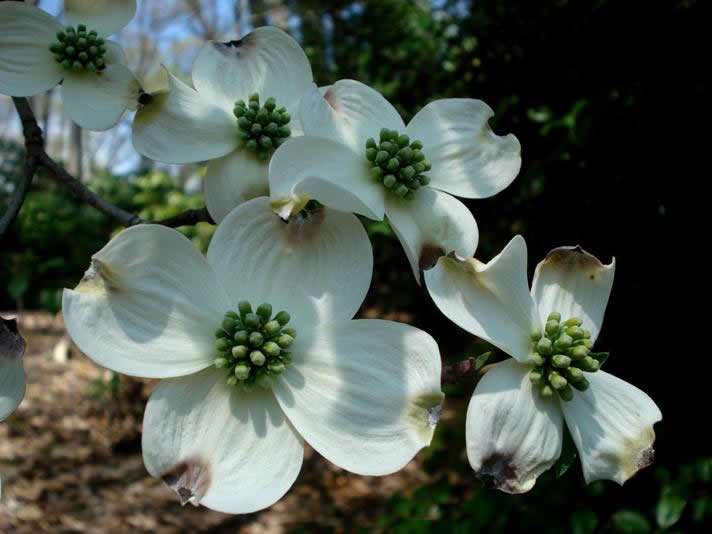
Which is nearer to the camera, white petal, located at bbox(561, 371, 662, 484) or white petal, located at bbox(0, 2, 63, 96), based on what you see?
white petal, located at bbox(561, 371, 662, 484)

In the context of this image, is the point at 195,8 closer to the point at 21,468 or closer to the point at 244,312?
the point at 21,468

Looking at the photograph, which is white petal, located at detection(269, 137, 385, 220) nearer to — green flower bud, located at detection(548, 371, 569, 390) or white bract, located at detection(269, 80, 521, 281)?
white bract, located at detection(269, 80, 521, 281)

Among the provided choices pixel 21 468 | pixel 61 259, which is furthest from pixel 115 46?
pixel 21 468

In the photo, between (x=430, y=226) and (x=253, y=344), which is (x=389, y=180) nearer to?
(x=430, y=226)

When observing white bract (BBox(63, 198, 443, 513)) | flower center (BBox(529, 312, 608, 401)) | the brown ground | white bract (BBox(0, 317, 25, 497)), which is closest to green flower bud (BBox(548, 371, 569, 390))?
flower center (BBox(529, 312, 608, 401))

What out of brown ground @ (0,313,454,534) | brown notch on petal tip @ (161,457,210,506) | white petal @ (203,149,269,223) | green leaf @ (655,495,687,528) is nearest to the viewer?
brown notch on petal tip @ (161,457,210,506)

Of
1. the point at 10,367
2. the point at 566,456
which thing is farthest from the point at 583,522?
the point at 10,367
